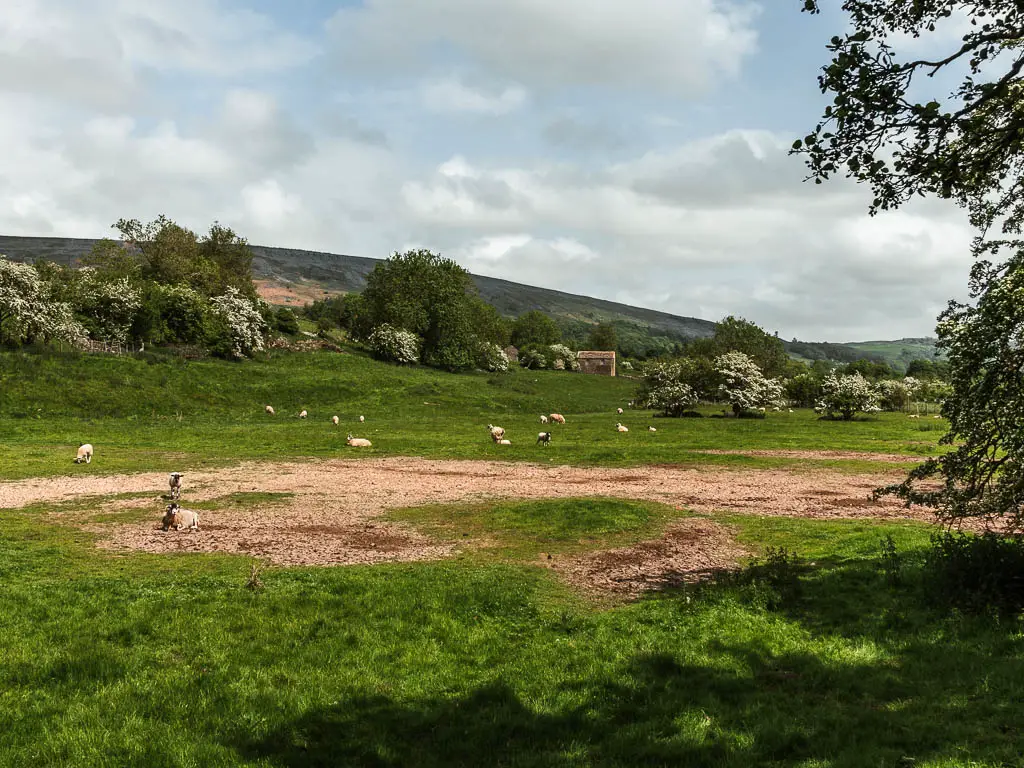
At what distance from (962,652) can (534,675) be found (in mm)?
6990

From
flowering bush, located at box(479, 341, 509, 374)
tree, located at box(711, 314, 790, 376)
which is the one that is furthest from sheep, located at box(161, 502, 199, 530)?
tree, located at box(711, 314, 790, 376)

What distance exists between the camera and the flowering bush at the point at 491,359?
101312 mm

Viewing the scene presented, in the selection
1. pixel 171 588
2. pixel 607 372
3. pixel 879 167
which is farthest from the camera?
pixel 607 372

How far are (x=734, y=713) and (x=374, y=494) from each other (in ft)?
57.0

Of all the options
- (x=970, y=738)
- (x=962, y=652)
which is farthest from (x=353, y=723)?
(x=962, y=652)

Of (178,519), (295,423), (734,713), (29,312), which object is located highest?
(29,312)

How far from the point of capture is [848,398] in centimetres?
6291

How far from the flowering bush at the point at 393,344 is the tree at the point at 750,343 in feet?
163

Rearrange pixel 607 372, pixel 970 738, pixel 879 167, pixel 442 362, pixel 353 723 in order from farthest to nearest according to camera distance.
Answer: pixel 607 372
pixel 442 362
pixel 879 167
pixel 353 723
pixel 970 738

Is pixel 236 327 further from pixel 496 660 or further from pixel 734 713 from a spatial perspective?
pixel 734 713

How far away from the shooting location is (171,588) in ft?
43.1

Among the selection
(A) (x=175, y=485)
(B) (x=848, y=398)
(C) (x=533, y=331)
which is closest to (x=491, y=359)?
(B) (x=848, y=398)

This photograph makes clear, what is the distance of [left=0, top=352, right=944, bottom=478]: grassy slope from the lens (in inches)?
1350

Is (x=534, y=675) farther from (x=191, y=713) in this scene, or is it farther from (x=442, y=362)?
(x=442, y=362)
